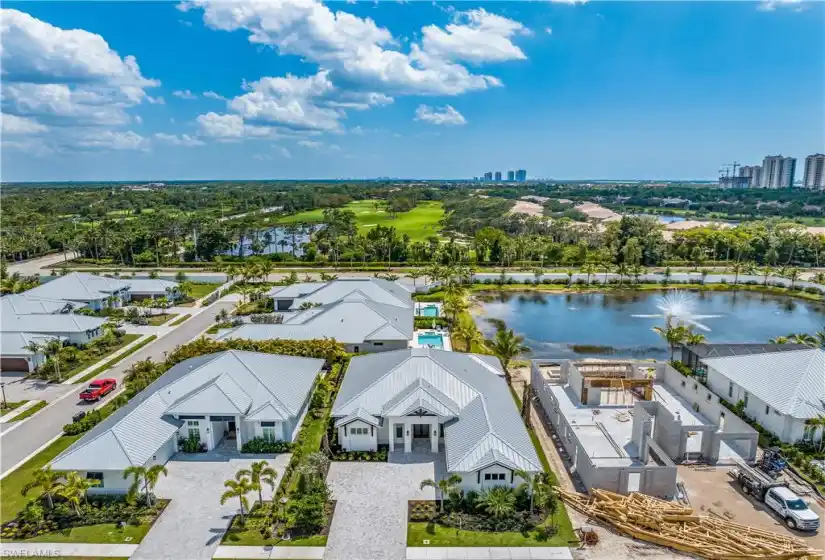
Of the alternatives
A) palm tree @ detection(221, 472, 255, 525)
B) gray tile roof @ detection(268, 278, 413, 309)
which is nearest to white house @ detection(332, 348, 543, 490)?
palm tree @ detection(221, 472, 255, 525)

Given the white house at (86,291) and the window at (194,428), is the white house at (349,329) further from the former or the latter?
the white house at (86,291)

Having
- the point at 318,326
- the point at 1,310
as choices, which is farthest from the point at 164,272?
the point at 318,326

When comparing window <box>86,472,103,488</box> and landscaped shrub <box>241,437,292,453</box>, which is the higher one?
window <box>86,472,103,488</box>

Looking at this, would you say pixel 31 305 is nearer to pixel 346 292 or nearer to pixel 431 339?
pixel 346 292

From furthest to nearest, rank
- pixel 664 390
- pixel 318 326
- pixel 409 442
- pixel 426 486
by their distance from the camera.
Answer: pixel 318 326 < pixel 664 390 < pixel 409 442 < pixel 426 486

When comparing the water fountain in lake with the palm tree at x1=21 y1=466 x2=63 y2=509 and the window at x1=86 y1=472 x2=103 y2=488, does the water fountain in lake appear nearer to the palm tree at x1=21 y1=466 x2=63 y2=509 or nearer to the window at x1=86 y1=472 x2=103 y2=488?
the window at x1=86 y1=472 x2=103 y2=488

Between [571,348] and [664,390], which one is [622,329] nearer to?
[571,348]

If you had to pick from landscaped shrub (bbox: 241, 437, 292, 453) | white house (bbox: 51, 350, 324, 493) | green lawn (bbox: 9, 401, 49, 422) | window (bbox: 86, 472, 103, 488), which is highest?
white house (bbox: 51, 350, 324, 493)
